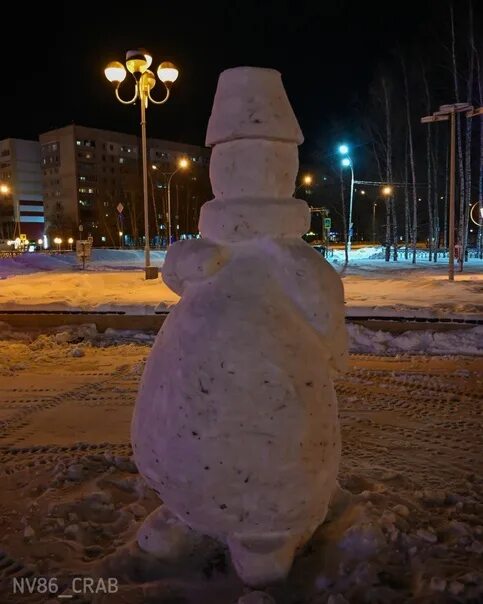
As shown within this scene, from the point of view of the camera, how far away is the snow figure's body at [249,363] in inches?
104

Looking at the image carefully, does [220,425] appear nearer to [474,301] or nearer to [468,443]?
[468,443]

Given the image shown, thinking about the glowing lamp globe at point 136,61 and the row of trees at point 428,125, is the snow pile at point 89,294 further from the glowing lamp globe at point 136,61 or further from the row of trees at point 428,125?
the row of trees at point 428,125

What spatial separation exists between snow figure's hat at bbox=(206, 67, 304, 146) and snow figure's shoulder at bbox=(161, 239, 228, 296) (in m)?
0.57

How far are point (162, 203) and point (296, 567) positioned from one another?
6778 centimetres

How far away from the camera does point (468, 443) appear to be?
4.93 meters

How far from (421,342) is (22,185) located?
83499 mm

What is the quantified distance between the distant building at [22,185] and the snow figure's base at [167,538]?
272 ft

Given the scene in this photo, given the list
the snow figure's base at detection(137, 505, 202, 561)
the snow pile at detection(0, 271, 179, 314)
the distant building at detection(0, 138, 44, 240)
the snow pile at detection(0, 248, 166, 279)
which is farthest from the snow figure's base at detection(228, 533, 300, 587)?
the distant building at detection(0, 138, 44, 240)

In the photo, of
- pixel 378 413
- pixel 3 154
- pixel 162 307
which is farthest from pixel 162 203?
pixel 378 413

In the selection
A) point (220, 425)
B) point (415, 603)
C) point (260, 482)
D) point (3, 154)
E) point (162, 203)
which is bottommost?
point (415, 603)

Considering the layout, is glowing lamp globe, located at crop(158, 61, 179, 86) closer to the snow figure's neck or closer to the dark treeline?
A: the dark treeline

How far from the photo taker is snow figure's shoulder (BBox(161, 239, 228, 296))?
111 inches

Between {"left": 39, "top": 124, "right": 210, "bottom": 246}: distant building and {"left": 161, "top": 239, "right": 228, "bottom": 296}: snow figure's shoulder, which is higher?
{"left": 39, "top": 124, "right": 210, "bottom": 246}: distant building

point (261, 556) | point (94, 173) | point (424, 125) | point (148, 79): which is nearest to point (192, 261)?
point (261, 556)
